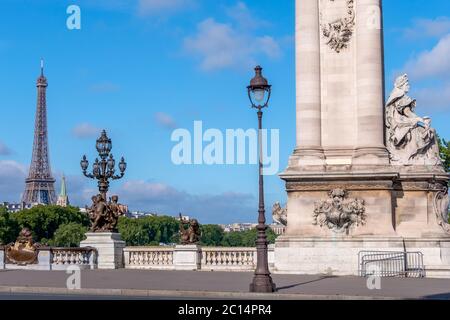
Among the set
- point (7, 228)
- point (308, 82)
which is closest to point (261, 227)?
point (308, 82)

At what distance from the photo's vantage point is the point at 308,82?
32438mm

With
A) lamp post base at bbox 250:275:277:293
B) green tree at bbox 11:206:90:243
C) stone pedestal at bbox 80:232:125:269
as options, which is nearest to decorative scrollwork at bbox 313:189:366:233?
lamp post base at bbox 250:275:277:293

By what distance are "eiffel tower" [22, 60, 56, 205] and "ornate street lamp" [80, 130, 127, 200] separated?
118 meters

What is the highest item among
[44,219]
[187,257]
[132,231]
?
[44,219]

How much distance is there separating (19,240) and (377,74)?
1581 cm

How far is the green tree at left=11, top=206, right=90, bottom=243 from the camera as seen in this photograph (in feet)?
416

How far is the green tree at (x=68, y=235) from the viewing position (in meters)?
121

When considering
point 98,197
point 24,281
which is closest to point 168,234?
point 98,197

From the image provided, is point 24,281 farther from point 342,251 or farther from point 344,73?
point 344,73

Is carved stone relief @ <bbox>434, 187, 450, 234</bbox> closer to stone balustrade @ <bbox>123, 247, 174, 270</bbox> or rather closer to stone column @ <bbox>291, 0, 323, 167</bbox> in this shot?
stone column @ <bbox>291, 0, 323, 167</bbox>

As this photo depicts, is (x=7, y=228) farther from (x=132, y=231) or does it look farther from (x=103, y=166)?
(x=103, y=166)

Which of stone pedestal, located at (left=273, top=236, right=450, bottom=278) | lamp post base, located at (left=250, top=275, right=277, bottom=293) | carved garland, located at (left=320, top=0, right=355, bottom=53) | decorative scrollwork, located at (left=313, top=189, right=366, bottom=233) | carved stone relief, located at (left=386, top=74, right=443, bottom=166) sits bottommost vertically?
lamp post base, located at (left=250, top=275, right=277, bottom=293)

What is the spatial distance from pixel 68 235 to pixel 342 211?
9539cm

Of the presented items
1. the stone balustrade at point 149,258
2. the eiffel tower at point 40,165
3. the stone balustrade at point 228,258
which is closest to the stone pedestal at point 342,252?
the stone balustrade at point 228,258
